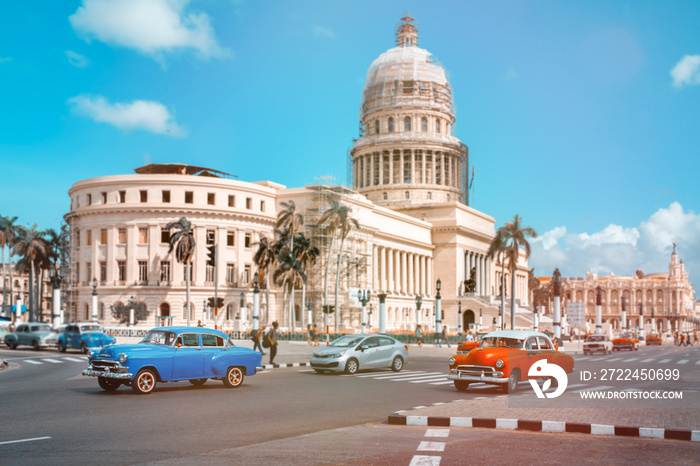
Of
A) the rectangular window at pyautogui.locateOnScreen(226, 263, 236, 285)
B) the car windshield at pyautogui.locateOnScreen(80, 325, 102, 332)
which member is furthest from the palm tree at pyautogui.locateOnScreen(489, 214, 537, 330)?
the car windshield at pyautogui.locateOnScreen(80, 325, 102, 332)

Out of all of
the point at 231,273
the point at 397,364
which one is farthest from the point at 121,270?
the point at 397,364

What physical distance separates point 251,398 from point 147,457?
736 centimetres

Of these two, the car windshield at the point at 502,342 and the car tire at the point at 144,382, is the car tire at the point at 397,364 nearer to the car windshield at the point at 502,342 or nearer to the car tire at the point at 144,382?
the car windshield at the point at 502,342

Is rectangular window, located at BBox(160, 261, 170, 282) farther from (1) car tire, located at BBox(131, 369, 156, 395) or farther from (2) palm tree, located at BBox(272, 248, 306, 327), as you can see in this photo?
(1) car tire, located at BBox(131, 369, 156, 395)

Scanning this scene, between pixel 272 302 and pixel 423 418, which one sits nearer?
pixel 423 418

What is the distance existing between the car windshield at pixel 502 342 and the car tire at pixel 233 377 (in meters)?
6.67

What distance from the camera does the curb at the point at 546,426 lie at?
11305mm

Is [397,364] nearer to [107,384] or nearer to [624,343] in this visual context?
[107,384]

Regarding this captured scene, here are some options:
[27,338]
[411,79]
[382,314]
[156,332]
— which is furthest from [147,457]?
[411,79]

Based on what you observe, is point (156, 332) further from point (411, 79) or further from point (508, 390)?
point (411, 79)

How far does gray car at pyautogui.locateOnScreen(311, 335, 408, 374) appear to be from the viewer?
2478cm

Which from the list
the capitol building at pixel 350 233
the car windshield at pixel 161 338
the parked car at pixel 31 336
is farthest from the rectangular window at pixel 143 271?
the car windshield at pixel 161 338

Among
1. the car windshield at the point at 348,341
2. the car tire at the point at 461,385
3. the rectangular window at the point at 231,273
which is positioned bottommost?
the car tire at the point at 461,385

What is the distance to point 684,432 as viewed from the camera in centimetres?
1124
